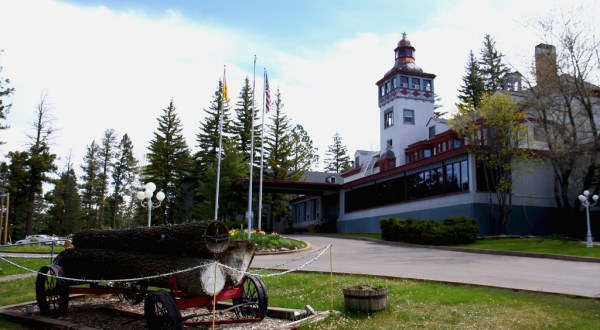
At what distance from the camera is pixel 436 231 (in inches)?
941

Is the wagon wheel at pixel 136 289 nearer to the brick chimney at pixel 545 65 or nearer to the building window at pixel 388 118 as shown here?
the brick chimney at pixel 545 65

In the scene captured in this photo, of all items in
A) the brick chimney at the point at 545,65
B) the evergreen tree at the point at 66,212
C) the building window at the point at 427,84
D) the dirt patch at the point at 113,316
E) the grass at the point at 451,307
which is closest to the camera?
the grass at the point at 451,307

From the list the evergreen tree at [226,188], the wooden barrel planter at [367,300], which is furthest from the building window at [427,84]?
the wooden barrel planter at [367,300]

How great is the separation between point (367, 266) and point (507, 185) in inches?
607

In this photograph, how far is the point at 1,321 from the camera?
8500 millimetres

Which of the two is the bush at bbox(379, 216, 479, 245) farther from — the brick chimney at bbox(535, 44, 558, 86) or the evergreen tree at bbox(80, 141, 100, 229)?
the evergreen tree at bbox(80, 141, 100, 229)

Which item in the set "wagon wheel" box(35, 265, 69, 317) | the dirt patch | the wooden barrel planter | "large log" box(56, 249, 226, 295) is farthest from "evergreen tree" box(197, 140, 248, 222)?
the wooden barrel planter

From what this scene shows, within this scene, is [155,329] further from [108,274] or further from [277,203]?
[277,203]

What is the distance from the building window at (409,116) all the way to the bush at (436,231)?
19.8m

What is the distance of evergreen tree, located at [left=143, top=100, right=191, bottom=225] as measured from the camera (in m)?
51.5

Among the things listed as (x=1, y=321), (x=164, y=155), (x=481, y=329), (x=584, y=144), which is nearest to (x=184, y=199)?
(x=164, y=155)

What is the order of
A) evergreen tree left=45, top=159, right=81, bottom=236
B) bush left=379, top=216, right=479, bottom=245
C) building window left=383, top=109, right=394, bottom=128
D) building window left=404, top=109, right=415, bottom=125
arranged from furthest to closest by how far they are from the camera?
evergreen tree left=45, top=159, right=81, bottom=236 < building window left=383, top=109, right=394, bottom=128 < building window left=404, top=109, right=415, bottom=125 < bush left=379, top=216, right=479, bottom=245

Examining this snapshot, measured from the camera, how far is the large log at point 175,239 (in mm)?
6938

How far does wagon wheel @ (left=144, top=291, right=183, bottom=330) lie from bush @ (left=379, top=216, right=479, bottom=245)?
63.2ft
